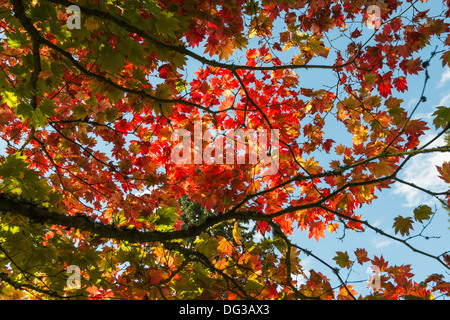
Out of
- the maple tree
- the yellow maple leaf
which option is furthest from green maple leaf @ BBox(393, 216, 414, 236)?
the yellow maple leaf

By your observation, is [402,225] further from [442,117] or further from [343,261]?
[442,117]

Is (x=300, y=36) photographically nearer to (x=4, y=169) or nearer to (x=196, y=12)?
(x=196, y=12)

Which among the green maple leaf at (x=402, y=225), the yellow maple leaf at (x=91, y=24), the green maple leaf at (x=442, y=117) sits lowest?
the green maple leaf at (x=402, y=225)

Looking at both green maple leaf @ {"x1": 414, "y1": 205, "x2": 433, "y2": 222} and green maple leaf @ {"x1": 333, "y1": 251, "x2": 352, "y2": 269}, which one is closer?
green maple leaf @ {"x1": 414, "y1": 205, "x2": 433, "y2": 222}

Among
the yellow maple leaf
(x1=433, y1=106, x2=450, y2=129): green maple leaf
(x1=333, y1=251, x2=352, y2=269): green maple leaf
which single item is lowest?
(x1=333, y1=251, x2=352, y2=269): green maple leaf

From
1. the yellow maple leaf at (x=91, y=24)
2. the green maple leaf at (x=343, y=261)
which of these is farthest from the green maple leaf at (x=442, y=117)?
the yellow maple leaf at (x=91, y=24)

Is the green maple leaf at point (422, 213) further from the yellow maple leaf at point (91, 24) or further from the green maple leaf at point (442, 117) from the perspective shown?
the yellow maple leaf at point (91, 24)

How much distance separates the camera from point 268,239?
3.05 meters

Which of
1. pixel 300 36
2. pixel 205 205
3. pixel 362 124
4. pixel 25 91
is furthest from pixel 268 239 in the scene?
pixel 300 36

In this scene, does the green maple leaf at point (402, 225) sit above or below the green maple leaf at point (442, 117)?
below

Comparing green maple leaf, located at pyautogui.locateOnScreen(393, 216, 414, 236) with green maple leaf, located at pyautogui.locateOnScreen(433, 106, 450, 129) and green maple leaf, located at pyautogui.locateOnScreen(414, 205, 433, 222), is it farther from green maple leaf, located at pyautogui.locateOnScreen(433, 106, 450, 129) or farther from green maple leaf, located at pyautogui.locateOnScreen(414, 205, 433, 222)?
green maple leaf, located at pyautogui.locateOnScreen(433, 106, 450, 129)

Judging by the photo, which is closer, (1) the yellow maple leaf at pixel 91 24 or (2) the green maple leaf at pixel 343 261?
(1) the yellow maple leaf at pixel 91 24

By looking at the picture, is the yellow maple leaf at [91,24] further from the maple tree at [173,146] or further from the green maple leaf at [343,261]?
the green maple leaf at [343,261]

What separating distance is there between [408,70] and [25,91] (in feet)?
16.4
